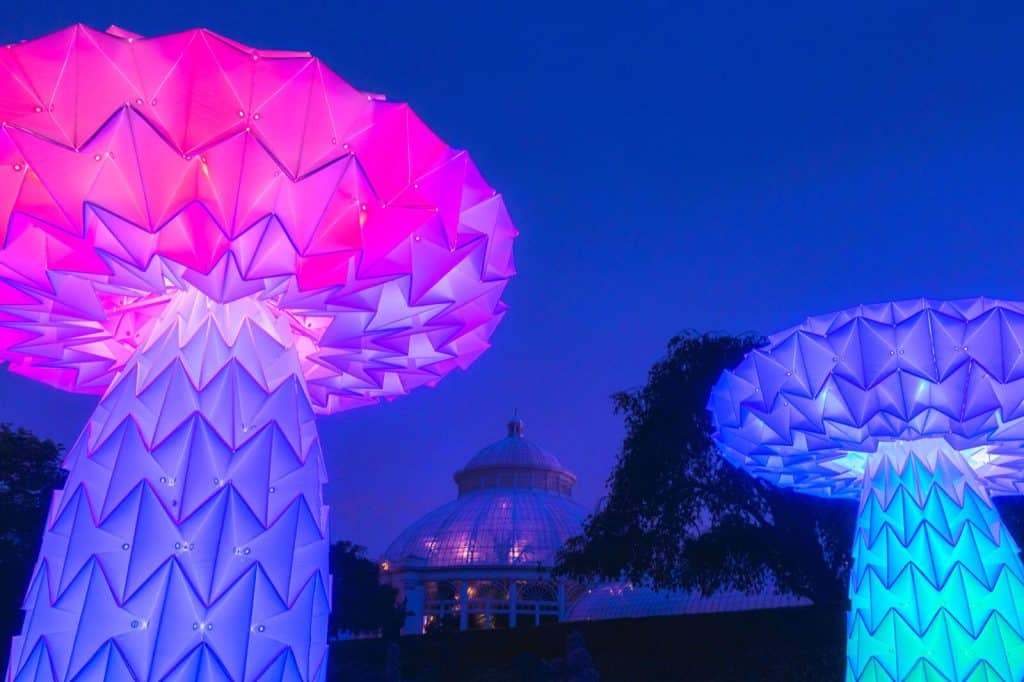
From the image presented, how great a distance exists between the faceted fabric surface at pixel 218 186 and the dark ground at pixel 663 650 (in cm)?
1740

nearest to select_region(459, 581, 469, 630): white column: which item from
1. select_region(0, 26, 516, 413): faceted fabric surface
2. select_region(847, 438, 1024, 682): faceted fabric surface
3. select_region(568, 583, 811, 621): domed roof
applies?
select_region(568, 583, 811, 621): domed roof

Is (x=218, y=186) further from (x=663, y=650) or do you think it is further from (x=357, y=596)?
(x=357, y=596)

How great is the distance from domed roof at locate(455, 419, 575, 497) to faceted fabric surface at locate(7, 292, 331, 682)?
70.7 metres

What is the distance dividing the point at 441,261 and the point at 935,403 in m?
6.80

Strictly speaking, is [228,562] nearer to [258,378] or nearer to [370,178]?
[258,378]

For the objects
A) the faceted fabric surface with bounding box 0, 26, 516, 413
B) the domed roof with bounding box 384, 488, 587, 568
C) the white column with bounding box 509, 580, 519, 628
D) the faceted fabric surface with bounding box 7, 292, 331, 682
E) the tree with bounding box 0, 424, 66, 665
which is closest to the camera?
the faceted fabric surface with bounding box 0, 26, 516, 413

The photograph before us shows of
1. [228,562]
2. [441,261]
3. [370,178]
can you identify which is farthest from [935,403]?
[228,562]

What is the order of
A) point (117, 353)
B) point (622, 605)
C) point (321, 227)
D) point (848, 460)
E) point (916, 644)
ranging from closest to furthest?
point (321, 227) < point (117, 353) < point (916, 644) < point (848, 460) < point (622, 605)

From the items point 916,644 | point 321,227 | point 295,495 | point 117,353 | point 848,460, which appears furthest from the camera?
point 848,460

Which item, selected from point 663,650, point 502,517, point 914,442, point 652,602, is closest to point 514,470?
point 502,517

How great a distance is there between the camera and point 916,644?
12039 millimetres

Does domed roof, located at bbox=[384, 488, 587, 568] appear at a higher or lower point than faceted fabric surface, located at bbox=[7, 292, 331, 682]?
higher

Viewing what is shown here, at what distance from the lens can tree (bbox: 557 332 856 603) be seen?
24031 millimetres

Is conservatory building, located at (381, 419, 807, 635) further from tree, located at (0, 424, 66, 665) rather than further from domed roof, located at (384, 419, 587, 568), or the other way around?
tree, located at (0, 424, 66, 665)
